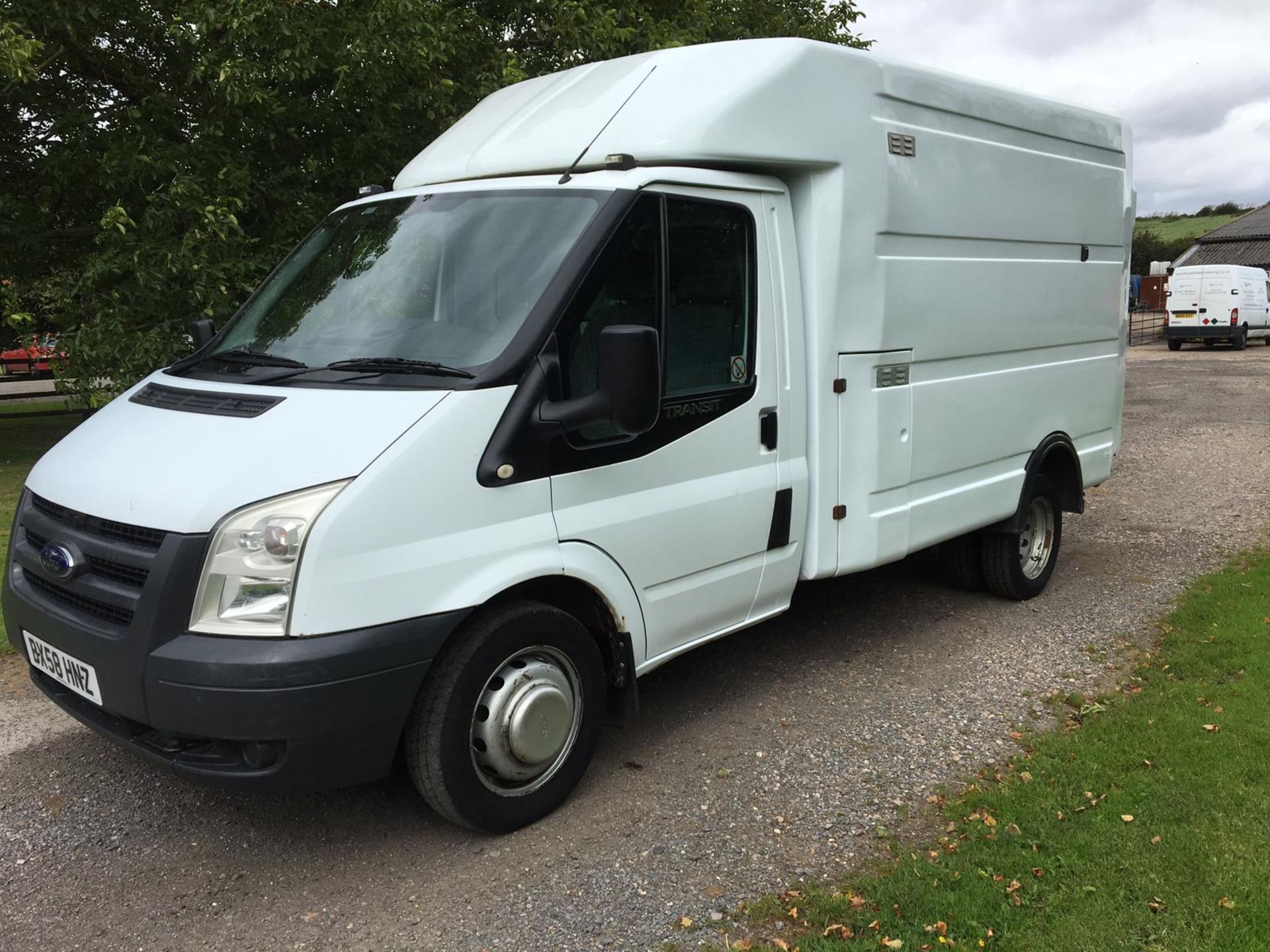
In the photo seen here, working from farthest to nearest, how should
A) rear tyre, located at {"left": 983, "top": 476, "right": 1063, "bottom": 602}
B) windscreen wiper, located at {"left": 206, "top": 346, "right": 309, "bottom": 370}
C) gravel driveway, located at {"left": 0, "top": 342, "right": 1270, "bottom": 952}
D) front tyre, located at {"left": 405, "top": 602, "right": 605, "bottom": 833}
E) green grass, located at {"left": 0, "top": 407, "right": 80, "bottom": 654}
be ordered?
1. green grass, located at {"left": 0, "top": 407, "right": 80, "bottom": 654}
2. rear tyre, located at {"left": 983, "top": 476, "right": 1063, "bottom": 602}
3. windscreen wiper, located at {"left": 206, "top": 346, "right": 309, "bottom": 370}
4. front tyre, located at {"left": 405, "top": 602, "right": 605, "bottom": 833}
5. gravel driveway, located at {"left": 0, "top": 342, "right": 1270, "bottom": 952}

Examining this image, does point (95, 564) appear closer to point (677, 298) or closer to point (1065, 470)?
point (677, 298)

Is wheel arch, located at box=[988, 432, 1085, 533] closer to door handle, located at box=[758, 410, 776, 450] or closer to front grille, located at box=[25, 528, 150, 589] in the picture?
door handle, located at box=[758, 410, 776, 450]

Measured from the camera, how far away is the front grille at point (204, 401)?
3420 millimetres

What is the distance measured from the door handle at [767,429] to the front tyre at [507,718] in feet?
3.76

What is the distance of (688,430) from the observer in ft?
13.0

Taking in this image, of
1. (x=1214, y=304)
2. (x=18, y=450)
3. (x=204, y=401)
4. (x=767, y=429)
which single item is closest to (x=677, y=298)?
(x=767, y=429)

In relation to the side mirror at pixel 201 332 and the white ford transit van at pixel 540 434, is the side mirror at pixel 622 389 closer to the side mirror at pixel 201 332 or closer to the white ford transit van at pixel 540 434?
the white ford transit van at pixel 540 434

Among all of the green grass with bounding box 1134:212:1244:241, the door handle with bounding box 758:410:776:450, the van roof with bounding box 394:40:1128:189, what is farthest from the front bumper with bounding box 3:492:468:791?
the green grass with bounding box 1134:212:1244:241

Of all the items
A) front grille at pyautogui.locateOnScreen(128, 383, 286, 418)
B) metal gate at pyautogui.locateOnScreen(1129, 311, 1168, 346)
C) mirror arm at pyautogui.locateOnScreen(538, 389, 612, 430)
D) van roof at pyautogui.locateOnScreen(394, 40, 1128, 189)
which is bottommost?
metal gate at pyautogui.locateOnScreen(1129, 311, 1168, 346)

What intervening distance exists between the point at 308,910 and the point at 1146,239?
75.0 m

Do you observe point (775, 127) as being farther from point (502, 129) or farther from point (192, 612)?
point (192, 612)

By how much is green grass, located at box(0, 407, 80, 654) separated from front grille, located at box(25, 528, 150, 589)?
3028 millimetres

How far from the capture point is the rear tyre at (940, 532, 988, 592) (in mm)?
6316

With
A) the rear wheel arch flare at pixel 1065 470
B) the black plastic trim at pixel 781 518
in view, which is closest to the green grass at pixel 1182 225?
the rear wheel arch flare at pixel 1065 470
